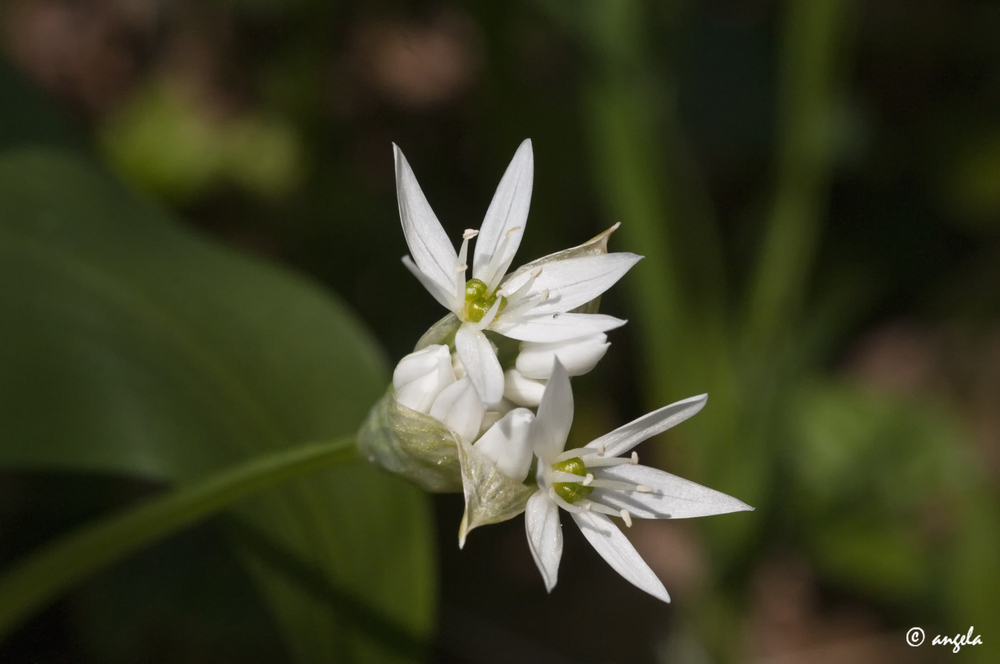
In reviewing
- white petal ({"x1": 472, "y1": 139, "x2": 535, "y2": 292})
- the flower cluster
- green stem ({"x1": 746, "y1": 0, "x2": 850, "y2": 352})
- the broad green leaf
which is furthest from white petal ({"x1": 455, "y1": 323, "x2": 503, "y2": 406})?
green stem ({"x1": 746, "y1": 0, "x2": 850, "y2": 352})

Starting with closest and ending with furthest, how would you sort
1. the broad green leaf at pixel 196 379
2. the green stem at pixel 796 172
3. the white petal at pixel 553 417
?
the white petal at pixel 553 417
the broad green leaf at pixel 196 379
the green stem at pixel 796 172

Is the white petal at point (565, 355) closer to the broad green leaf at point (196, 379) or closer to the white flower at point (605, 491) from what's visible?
the white flower at point (605, 491)

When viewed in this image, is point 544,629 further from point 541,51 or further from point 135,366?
point 541,51

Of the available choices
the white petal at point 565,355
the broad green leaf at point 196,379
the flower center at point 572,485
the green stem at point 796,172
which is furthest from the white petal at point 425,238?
the green stem at point 796,172

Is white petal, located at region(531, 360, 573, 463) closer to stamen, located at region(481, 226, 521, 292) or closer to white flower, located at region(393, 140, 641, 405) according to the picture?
white flower, located at region(393, 140, 641, 405)

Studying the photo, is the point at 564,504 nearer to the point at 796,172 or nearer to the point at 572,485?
the point at 572,485

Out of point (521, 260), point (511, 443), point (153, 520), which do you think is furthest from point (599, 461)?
point (521, 260)

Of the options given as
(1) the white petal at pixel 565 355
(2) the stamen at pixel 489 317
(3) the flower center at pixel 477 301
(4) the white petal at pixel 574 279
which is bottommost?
(1) the white petal at pixel 565 355
